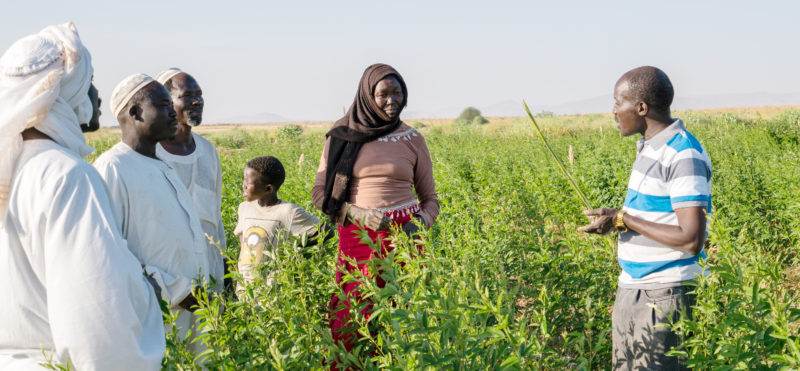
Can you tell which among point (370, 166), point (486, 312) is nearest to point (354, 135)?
point (370, 166)

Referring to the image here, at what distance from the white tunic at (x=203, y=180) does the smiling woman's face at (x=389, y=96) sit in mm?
843

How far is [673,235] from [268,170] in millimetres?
2394

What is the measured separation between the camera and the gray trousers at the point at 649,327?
119 inches

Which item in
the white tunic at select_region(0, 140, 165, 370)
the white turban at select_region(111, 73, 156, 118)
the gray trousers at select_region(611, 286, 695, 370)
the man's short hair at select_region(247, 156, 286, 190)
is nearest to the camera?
the white tunic at select_region(0, 140, 165, 370)

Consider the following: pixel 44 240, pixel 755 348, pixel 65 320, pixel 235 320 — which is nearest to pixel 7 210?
pixel 44 240

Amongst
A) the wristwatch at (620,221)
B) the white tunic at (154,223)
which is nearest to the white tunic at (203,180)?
the white tunic at (154,223)

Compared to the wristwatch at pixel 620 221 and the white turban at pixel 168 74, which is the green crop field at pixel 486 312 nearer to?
the wristwatch at pixel 620 221

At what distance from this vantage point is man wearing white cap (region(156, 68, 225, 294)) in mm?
3973

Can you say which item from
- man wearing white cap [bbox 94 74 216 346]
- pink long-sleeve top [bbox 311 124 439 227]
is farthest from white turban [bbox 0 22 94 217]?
pink long-sleeve top [bbox 311 124 439 227]

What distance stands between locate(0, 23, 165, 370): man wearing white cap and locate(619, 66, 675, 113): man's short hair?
1.77 metres

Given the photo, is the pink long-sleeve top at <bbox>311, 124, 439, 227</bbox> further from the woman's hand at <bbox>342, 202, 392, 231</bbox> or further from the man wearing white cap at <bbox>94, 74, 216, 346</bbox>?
the man wearing white cap at <bbox>94, 74, 216, 346</bbox>

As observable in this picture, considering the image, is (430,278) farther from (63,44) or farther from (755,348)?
(63,44)

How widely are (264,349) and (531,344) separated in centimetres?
74

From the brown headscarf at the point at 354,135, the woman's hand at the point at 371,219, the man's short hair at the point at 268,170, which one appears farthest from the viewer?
the man's short hair at the point at 268,170
